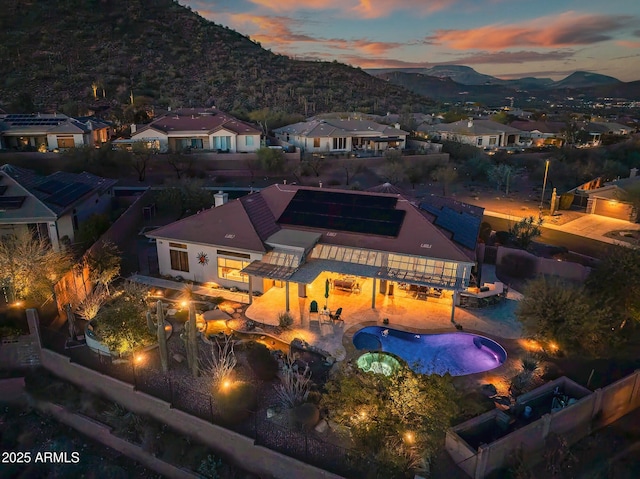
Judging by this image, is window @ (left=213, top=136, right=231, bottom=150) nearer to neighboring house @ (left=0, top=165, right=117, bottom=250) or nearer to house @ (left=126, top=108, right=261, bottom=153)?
house @ (left=126, top=108, right=261, bottom=153)

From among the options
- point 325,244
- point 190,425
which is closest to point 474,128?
point 325,244

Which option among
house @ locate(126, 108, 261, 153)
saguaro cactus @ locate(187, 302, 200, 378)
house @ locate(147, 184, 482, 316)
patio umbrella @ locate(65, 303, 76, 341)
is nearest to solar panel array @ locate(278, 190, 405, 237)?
house @ locate(147, 184, 482, 316)

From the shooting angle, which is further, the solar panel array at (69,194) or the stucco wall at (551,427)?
the solar panel array at (69,194)

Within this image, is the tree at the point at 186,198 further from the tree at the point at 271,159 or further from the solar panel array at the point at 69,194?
the tree at the point at 271,159

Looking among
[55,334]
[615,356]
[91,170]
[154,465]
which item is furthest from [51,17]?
[615,356]

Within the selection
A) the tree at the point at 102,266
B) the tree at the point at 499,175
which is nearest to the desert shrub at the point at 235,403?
the tree at the point at 102,266
